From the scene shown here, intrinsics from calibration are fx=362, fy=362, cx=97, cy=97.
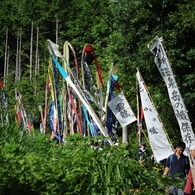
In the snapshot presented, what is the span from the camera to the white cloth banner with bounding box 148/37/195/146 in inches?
311

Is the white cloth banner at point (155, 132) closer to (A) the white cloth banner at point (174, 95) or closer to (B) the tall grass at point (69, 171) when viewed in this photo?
(A) the white cloth banner at point (174, 95)

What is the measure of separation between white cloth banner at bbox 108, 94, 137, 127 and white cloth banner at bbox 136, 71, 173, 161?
1.95ft

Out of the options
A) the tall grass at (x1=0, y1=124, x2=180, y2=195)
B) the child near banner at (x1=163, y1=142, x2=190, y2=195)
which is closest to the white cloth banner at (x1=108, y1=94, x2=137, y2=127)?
the child near banner at (x1=163, y1=142, x2=190, y2=195)

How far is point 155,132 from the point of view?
886cm

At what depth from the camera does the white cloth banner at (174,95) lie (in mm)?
7910

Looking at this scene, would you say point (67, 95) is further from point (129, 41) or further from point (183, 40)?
Result: point (183, 40)

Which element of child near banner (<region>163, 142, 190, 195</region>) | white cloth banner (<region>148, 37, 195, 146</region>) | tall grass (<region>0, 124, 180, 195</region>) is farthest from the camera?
white cloth banner (<region>148, 37, 195, 146</region>)

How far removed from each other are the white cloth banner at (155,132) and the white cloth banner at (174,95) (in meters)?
0.76

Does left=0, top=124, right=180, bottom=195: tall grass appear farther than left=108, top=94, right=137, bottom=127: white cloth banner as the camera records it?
No

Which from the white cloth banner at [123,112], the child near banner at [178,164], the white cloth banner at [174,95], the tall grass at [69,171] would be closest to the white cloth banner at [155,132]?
the white cloth banner at [123,112]

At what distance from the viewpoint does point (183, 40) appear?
1195cm

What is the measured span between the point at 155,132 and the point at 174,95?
1.12 meters

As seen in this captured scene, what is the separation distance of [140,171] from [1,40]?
39.0 m

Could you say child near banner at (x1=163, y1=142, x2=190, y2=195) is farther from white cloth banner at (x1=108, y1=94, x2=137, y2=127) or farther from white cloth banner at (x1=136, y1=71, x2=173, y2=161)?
white cloth banner at (x1=108, y1=94, x2=137, y2=127)
